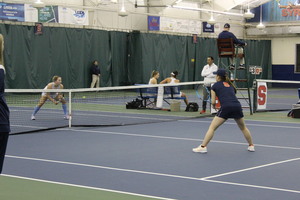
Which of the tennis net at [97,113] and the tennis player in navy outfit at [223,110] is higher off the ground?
the tennis player in navy outfit at [223,110]

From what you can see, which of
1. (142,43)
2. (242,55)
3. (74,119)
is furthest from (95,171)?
(142,43)

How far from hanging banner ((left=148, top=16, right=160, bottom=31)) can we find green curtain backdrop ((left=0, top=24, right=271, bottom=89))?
2.00 feet

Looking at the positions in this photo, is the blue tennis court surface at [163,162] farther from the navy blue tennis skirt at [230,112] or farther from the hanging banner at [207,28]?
the hanging banner at [207,28]

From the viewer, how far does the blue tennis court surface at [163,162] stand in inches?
272

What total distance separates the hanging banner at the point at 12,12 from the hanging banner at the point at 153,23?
8823 millimetres

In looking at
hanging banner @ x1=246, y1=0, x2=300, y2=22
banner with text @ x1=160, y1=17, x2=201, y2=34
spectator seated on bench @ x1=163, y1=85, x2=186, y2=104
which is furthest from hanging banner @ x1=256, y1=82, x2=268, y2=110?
hanging banner @ x1=246, y1=0, x2=300, y2=22

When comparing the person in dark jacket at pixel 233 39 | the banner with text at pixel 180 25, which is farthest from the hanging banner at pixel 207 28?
the person in dark jacket at pixel 233 39

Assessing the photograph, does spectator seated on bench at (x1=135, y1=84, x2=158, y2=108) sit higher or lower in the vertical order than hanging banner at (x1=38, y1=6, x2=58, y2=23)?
lower

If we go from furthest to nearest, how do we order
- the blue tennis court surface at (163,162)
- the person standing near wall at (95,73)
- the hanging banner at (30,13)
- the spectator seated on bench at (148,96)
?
the person standing near wall at (95,73) → the hanging banner at (30,13) → the spectator seated on bench at (148,96) → the blue tennis court surface at (163,162)

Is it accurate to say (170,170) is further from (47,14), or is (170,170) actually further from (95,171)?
(47,14)

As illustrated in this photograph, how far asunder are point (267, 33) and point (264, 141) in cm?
2956

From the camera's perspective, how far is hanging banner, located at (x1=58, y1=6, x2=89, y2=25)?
2750 cm

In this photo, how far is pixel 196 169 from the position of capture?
818 cm

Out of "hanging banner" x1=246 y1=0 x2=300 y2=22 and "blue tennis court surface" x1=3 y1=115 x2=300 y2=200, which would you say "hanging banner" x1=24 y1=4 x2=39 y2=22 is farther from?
"hanging banner" x1=246 y1=0 x2=300 y2=22
